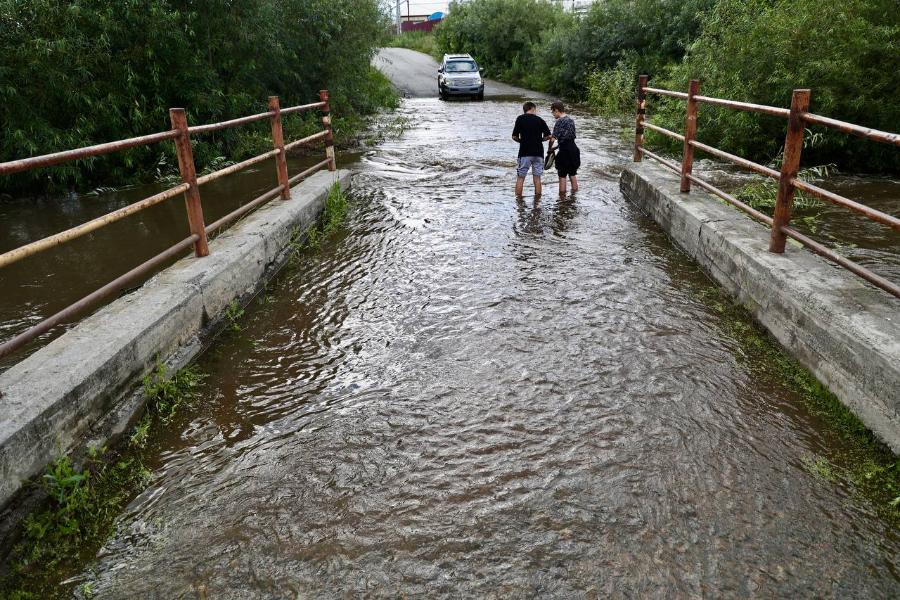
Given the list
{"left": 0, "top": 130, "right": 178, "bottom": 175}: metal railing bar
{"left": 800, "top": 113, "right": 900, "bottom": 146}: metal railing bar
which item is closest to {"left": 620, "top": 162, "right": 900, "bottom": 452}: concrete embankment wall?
{"left": 800, "top": 113, "right": 900, "bottom": 146}: metal railing bar

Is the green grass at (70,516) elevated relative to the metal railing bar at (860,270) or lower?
lower

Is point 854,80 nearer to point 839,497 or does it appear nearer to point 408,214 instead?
point 408,214

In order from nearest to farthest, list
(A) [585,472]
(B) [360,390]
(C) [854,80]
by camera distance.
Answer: (A) [585,472]
(B) [360,390]
(C) [854,80]

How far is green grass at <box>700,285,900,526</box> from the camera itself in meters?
3.06

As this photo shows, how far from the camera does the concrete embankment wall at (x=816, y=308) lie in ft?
11.1

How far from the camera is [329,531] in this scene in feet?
9.46

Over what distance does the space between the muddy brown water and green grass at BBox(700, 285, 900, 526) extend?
7cm

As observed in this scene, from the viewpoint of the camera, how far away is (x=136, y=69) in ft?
35.6

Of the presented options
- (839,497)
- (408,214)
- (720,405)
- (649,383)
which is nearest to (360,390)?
(649,383)

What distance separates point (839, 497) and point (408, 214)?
20.2ft

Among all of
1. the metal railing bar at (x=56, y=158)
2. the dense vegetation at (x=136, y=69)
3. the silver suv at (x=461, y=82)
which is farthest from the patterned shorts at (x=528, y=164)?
the silver suv at (x=461, y=82)

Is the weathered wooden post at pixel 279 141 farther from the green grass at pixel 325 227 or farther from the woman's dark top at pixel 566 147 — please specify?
the woman's dark top at pixel 566 147

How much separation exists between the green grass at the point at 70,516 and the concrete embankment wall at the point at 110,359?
0.11m

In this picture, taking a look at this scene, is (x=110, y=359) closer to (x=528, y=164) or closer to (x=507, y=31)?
(x=528, y=164)
